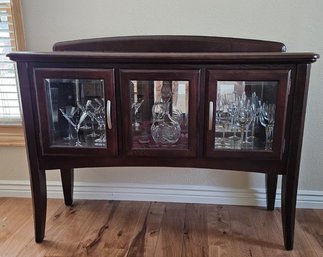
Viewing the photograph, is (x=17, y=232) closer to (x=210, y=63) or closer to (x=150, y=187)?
(x=150, y=187)

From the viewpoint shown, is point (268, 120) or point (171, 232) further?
point (171, 232)

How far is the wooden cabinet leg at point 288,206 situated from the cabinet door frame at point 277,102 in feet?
0.45

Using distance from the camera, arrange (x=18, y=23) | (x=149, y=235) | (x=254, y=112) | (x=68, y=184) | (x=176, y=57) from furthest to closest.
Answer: (x=68, y=184) < (x=18, y=23) < (x=149, y=235) < (x=254, y=112) < (x=176, y=57)

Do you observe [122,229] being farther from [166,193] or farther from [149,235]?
[166,193]

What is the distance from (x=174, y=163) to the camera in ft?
4.27

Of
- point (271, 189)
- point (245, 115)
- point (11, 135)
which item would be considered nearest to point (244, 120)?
point (245, 115)

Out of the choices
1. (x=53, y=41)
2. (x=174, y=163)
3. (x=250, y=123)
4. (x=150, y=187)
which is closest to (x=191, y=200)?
(x=150, y=187)

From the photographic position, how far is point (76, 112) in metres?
1.33

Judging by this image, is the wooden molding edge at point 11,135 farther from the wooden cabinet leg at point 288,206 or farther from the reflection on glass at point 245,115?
the wooden cabinet leg at point 288,206

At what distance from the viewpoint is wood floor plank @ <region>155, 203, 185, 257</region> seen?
54.4 inches

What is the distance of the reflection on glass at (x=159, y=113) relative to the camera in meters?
1.23

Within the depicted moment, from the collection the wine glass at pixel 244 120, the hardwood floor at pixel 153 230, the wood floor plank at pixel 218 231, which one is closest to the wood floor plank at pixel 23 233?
the hardwood floor at pixel 153 230

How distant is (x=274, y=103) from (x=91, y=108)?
2.42 ft

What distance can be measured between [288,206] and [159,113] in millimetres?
672
